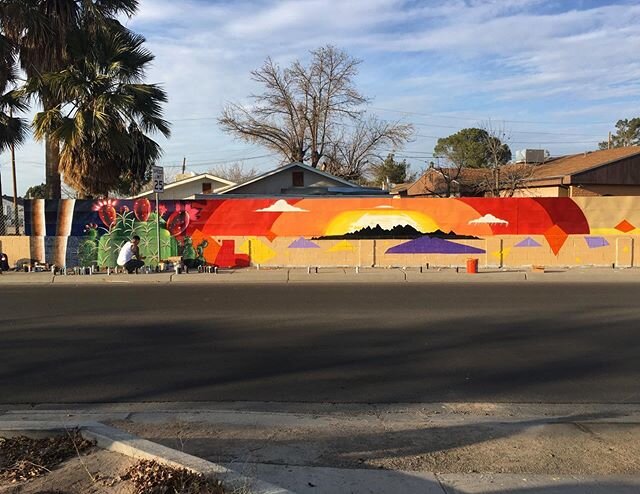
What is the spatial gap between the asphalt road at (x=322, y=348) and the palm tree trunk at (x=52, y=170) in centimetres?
805

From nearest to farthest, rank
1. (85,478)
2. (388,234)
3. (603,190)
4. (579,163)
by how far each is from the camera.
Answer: (85,478)
(388,234)
(603,190)
(579,163)

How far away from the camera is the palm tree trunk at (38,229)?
18.2 m

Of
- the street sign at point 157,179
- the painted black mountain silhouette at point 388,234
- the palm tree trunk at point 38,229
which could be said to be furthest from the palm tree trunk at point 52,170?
the painted black mountain silhouette at point 388,234

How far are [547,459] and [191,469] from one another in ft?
7.82

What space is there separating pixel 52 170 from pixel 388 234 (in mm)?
11332

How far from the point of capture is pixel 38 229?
1833cm

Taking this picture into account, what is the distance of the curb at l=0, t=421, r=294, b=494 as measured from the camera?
129 inches

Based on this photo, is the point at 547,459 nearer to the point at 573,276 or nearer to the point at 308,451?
the point at 308,451

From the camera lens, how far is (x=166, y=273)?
16.8 metres

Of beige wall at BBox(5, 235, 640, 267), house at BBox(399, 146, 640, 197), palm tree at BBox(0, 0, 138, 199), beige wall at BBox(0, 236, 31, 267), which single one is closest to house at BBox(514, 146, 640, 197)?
house at BBox(399, 146, 640, 197)

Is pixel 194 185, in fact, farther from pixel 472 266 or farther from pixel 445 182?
pixel 472 266

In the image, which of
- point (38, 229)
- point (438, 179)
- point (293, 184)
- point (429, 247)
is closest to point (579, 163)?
point (438, 179)

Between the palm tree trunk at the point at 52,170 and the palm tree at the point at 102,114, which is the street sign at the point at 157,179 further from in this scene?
the palm tree trunk at the point at 52,170

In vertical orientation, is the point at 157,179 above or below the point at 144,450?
above
